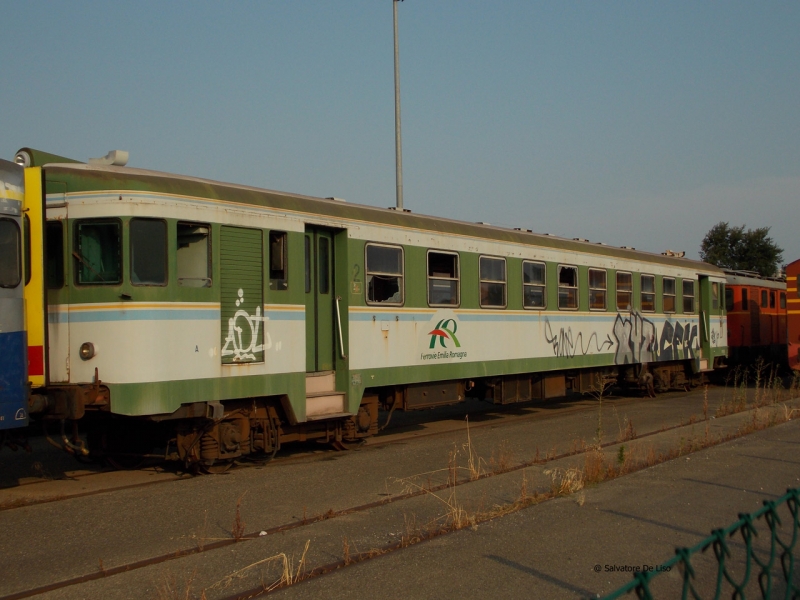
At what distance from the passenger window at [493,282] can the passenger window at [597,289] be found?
11.4ft

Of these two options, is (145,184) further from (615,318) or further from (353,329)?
(615,318)

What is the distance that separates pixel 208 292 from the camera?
988 cm

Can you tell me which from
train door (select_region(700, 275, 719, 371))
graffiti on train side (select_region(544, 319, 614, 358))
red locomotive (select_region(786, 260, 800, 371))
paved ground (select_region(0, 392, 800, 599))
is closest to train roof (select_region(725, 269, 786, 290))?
train door (select_region(700, 275, 719, 371))

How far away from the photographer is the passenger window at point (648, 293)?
19906 mm

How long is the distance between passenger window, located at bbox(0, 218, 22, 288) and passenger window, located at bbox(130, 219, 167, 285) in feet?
3.87

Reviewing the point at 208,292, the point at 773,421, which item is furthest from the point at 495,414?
the point at 208,292

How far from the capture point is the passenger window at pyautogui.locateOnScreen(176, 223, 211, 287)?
9797 mm

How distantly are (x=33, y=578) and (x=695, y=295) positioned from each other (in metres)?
19.5

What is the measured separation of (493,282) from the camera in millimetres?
14930

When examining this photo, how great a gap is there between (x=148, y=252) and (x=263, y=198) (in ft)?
6.17

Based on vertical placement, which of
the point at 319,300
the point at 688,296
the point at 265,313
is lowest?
the point at 265,313

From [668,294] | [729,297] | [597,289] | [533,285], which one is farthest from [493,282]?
[729,297]

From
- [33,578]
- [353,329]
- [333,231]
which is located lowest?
[33,578]

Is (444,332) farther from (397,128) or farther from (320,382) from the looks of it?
(397,128)
